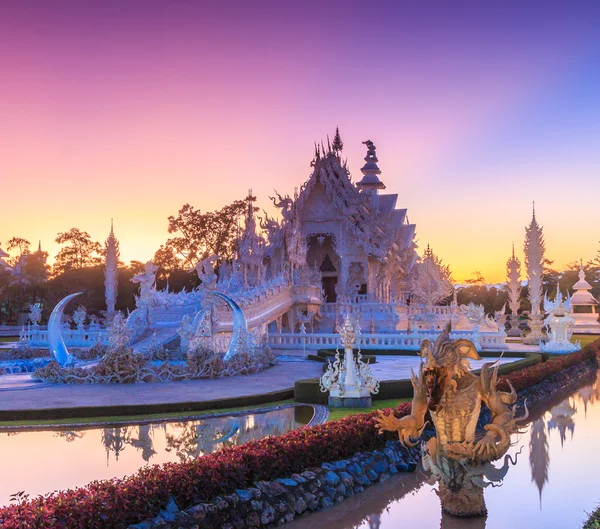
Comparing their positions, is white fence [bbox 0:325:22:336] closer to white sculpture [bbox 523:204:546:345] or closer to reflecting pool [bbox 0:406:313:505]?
white sculpture [bbox 523:204:546:345]

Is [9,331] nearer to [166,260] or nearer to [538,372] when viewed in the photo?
[166,260]

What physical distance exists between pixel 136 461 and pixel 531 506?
4.79 metres

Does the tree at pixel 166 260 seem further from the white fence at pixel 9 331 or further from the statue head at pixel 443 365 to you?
the statue head at pixel 443 365

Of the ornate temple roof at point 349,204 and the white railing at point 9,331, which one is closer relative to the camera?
the ornate temple roof at point 349,204

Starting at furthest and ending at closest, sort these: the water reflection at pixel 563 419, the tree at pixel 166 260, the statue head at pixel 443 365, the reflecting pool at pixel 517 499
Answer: the tree at pixel 166 260, the water reflection at pixel 563 419, the reflecting pool at pixel 517 499, the statue head at pixel 443 365

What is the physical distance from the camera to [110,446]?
966 centimetres

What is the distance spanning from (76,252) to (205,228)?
36.8ft

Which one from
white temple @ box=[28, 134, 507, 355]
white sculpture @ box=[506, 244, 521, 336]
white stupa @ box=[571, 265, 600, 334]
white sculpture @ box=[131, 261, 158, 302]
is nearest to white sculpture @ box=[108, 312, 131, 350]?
white temple @ box=[28, 134, 507, 355]

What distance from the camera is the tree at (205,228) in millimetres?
49219

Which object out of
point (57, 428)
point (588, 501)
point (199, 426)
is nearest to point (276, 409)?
point (199, 426)

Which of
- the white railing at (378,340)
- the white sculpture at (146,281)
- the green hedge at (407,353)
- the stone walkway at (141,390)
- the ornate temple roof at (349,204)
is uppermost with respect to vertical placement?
the ornate temple roof at (349,204)

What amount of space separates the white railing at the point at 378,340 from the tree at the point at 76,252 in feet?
98.4

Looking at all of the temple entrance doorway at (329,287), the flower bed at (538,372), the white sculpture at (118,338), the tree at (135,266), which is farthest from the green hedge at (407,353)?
the tree at (135,266)

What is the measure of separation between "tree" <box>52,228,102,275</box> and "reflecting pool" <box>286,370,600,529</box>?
46065mm
